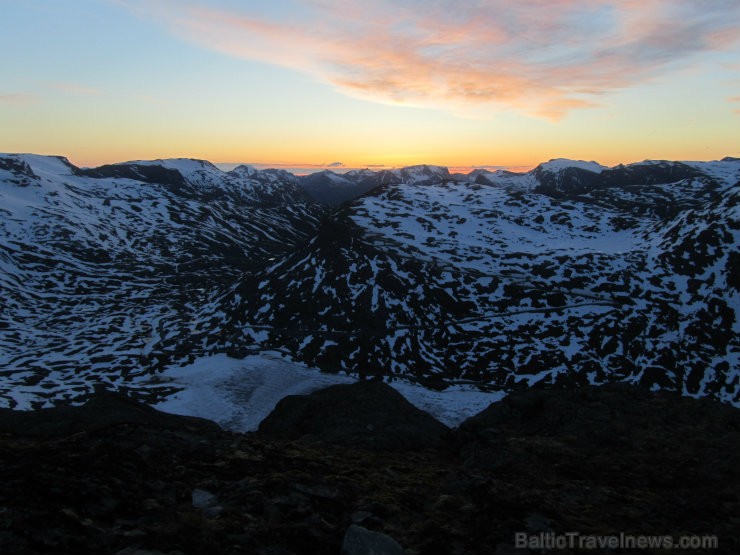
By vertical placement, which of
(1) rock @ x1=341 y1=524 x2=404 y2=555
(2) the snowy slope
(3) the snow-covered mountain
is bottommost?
(2) the snowy slope

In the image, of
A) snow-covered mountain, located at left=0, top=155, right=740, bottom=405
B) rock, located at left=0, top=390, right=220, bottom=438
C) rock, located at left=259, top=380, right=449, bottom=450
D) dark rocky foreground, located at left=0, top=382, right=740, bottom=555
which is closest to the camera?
dark rocky foreground, located at left=0, top=382, right=740, bottom=555

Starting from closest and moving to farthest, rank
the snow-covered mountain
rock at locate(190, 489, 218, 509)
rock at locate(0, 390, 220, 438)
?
rock at locate(190, 489, 218, 509) → rock at locate(0, 390, 220, 438) → the snow-covered mountain

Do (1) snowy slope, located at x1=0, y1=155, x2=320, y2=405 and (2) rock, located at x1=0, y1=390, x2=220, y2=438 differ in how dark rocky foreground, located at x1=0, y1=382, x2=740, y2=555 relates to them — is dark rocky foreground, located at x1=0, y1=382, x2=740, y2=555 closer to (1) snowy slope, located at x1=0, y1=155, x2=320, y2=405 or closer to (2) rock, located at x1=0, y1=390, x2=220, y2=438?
(2) rock, located at x1=0, y1=390, x2=220, y2=438

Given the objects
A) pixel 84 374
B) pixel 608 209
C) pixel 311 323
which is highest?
pixel 608 209

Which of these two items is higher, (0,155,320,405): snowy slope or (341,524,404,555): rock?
(341,524,404,555): rock

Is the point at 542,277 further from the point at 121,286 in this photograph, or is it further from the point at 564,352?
the point at 121,286

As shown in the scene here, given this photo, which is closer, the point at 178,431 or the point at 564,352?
the point at 178,431

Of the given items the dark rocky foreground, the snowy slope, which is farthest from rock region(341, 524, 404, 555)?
the snowy slope

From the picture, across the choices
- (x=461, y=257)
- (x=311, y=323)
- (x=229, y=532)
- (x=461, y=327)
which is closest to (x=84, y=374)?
(x=311, y=323)
